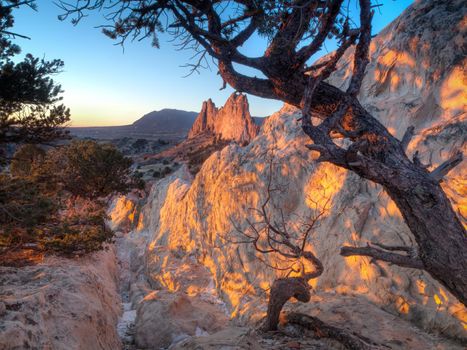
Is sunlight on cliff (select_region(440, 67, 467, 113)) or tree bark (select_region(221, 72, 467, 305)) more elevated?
sunlight on cliff (select_region(440, 67, 467, 113))

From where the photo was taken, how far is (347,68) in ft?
39.2

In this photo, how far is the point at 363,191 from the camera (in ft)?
29.0

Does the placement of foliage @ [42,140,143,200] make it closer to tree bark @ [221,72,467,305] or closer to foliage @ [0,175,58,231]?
foliage @ [0,175,58,231]

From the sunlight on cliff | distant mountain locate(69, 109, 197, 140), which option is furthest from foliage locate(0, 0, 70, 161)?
distant mountain locate(69, 109, 197, 140)

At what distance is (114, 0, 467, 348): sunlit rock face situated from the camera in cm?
699

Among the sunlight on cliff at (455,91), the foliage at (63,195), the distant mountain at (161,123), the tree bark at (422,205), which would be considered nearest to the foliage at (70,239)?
the foliage at (63,195)

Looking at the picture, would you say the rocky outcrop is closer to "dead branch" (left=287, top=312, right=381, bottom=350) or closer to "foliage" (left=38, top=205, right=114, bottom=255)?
"foliage" (left=38, top=205, right=114, bottom=255)

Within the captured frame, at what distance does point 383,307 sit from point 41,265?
9.01 metres

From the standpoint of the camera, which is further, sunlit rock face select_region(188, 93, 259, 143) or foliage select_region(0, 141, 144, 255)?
sunlit rock face select_region(188, 93, 259, 143)

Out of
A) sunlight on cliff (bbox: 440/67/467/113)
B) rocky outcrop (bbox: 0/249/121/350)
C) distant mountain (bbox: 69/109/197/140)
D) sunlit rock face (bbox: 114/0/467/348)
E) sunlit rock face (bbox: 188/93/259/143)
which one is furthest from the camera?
distant mountain (bbox: 69/109/197/140)

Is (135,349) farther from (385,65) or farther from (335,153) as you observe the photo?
(385,65)

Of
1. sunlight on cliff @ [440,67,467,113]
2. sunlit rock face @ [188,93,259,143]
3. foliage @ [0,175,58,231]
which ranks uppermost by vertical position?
sunlit rock face @ [188,93,259,143]

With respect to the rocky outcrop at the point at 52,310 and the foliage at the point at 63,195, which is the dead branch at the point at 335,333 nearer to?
the rocky outcrop at the point at 52,310

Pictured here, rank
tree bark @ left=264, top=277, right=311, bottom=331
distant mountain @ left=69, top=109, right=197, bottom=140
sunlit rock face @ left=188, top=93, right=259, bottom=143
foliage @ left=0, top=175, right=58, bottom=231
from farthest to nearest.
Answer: distant mountain @ left=69, top=109, right=197, bottom=140, sunlit rock face @ left=188, top=93, right=259, bottom=143, foliage @ left=0, top=175, right=58, bottom=231, tree bark @ left=264, top=277, right=311, bottom=331
